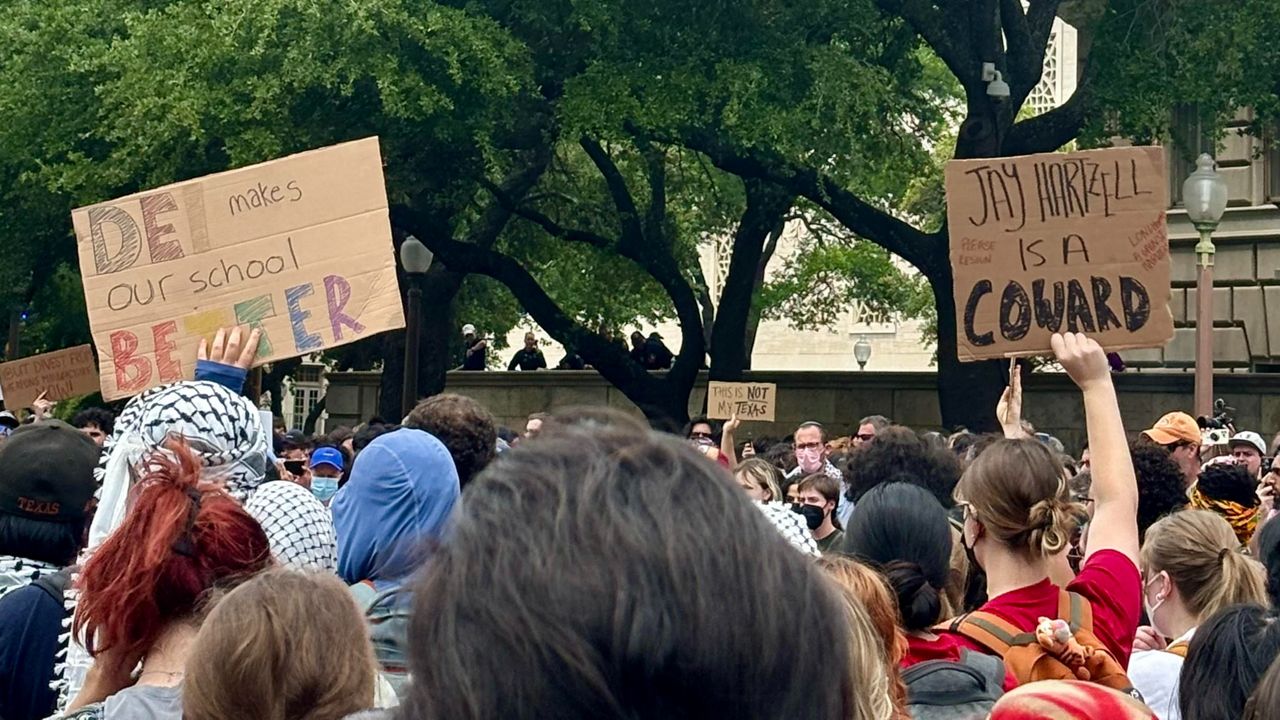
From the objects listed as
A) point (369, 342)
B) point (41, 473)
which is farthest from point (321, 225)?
point (369, 342)

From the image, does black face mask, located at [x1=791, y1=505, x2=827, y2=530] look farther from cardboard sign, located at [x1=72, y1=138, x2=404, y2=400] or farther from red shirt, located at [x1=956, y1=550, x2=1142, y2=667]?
red shirt, located at [x1=956, y1=550, x2=1142, y2=667]

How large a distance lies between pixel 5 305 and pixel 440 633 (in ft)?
78.2

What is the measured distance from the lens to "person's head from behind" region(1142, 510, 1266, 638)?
449cm

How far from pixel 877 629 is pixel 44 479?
2055 millimetres

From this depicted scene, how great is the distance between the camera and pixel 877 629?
3.42 m

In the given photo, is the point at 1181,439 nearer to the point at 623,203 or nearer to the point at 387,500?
the point at 387,500

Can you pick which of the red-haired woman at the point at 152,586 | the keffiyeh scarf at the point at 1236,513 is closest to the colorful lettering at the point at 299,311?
the red-haired woman at the point at 152,586

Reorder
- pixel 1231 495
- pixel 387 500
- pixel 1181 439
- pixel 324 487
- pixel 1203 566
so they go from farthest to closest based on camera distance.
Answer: pixel 324 487
pixel 1181 439
pixel 1231 495
pixel 1203 566
pixel 387 500

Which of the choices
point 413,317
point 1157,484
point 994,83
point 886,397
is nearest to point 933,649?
point 1157,484

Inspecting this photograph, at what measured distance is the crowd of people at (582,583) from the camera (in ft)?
4.22

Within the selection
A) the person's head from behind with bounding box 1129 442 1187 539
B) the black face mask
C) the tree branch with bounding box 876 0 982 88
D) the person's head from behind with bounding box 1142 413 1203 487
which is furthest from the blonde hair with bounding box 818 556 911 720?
the tree branch with bounding box 876 0 982 88

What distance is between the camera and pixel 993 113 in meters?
19.2

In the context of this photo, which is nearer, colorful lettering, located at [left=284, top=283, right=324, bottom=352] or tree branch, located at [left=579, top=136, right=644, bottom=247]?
colorful lettering, located at [left=284, top=283, right=324, bottom=352]

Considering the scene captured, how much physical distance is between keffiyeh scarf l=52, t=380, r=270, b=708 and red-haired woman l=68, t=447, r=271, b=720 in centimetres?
89
